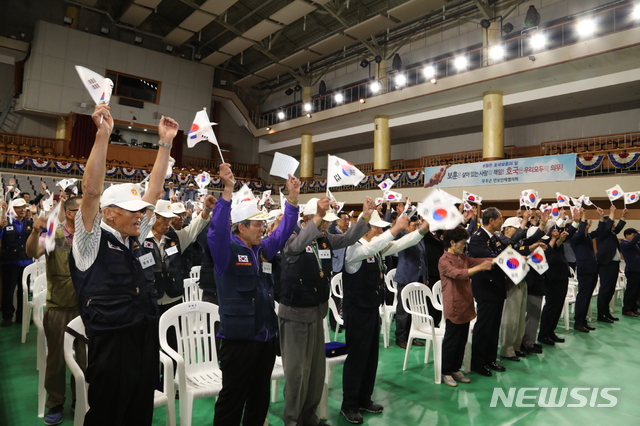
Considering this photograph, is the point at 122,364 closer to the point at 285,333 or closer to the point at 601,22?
the point at 285,333

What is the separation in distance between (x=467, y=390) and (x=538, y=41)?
11758mm

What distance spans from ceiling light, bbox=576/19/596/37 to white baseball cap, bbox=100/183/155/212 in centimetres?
1323

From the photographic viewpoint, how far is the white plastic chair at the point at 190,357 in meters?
2.49

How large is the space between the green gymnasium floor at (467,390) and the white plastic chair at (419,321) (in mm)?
269

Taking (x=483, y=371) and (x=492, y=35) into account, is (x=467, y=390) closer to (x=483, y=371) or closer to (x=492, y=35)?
(x=483, y=371)

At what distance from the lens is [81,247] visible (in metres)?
1.84

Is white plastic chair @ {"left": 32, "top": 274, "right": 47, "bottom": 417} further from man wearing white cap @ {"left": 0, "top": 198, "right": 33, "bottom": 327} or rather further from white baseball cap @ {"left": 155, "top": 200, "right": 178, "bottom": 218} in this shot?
man wearing white cap @ {"left": 0, "top": 198, "right": 33, "bottom": 327}

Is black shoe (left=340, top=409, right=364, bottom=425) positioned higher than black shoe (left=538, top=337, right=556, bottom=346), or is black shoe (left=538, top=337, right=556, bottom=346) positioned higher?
black shoe (left=538, top=337, right=556, bottom=346)

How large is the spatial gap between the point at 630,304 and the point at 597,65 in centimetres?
769

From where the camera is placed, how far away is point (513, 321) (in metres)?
4.78

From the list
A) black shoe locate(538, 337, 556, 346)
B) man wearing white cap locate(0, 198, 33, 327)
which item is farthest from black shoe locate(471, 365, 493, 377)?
man wearing white cap locate(0, 198, 33, 327)

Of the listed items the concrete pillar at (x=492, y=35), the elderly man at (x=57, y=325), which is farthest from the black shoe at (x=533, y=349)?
the concrete pillar at (x=492, y=35)

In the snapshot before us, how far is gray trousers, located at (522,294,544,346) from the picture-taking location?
515cm

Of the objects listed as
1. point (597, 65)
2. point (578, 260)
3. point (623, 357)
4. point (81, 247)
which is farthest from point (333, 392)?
point (597, 65)
